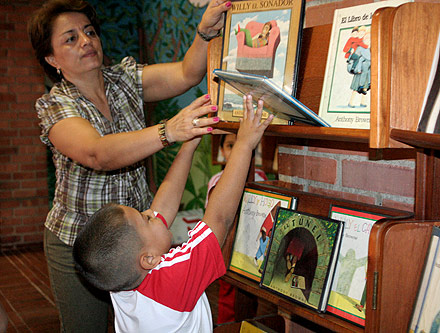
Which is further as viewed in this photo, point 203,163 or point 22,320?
point 203,163

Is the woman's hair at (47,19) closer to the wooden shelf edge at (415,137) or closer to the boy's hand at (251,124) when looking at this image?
the boy's hand at (251,124)

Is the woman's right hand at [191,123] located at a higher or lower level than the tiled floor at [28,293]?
higher

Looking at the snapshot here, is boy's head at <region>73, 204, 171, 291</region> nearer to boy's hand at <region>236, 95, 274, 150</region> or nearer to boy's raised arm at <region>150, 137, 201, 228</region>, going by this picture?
boy's raised arm at <region>150, 137, 201, 228</region>

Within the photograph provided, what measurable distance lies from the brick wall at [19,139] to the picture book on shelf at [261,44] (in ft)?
13.3

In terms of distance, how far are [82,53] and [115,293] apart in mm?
862

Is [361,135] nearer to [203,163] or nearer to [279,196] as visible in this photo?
[279,196]

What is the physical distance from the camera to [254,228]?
1.52m

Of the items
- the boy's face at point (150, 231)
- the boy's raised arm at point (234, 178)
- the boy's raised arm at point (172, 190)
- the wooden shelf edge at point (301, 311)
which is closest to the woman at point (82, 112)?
the boy's raised arm at point (172, 190)

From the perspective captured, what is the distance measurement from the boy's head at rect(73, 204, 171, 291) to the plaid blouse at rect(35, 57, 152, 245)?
400 mm

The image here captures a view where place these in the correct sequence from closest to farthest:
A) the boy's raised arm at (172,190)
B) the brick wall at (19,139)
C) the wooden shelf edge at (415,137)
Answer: the wooden shelf edge at (415,137) < the boy's raised arm at (172,190) < the brick wall at (19,139)

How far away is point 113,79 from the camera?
1844 mm

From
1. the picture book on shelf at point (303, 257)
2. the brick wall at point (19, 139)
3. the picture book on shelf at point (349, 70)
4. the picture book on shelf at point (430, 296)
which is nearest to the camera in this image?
the picture book on shelf at point (430, 296)

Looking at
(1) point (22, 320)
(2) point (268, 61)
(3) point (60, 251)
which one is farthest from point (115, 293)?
(1) point (22, 320)

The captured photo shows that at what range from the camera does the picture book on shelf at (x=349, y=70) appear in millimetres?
1107
